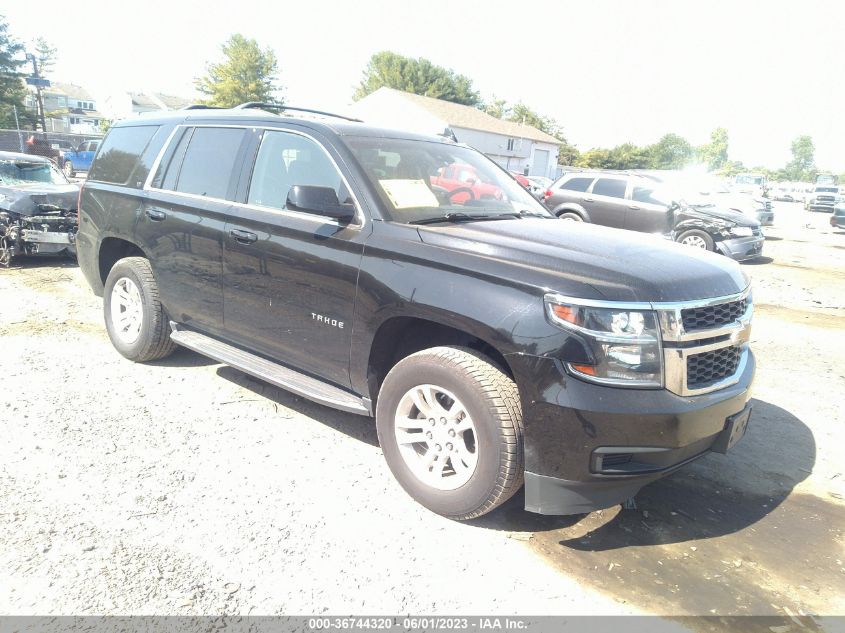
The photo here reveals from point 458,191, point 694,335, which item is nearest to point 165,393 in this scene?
point 458,191

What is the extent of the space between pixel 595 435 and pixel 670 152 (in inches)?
4022

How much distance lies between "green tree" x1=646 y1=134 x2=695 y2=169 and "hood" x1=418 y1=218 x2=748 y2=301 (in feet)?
273

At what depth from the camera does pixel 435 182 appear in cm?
384

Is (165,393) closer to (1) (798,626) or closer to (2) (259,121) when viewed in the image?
(2) (259,121)

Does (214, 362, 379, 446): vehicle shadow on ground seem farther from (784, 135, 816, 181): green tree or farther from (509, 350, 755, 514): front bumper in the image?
(784, 135, 816, 181): green tree

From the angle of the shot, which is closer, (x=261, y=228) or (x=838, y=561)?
(x=838, y=561)

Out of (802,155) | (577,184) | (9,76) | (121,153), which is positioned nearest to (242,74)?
(9,76)

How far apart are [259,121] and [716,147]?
142436 millimetres

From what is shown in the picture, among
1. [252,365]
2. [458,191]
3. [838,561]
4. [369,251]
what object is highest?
[458,191]

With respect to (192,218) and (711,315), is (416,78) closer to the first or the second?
(192,218)

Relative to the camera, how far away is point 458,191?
390cm

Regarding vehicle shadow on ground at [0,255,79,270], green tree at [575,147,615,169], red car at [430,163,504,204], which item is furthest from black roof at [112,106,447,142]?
green tree at [575,147,615,169]

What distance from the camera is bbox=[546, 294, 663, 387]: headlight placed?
260cm

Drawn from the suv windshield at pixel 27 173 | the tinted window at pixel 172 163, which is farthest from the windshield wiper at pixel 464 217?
the suv windshield at pixel 27 173
